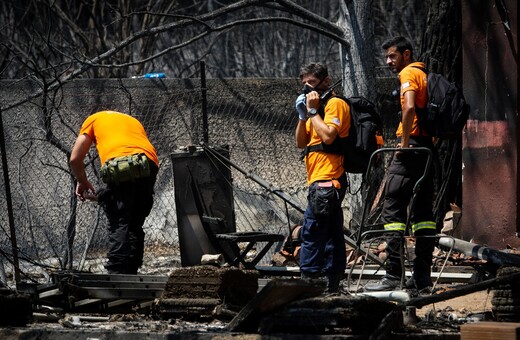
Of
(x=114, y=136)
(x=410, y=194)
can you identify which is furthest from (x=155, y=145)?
(x=410, y=194)

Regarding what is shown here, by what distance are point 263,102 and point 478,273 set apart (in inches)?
170

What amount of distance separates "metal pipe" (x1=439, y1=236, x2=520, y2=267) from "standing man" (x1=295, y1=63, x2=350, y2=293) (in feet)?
2.81

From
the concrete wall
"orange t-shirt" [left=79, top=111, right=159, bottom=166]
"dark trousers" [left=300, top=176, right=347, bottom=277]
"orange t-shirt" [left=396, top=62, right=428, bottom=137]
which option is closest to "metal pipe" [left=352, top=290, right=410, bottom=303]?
"dark trousers" [left=300, top=176, right=347, bottom=277]

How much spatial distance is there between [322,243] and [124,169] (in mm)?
1810

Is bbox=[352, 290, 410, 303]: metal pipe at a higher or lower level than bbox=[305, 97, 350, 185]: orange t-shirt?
lower

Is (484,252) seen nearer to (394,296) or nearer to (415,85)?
(394,296)

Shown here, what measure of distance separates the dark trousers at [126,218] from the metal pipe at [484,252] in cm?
256

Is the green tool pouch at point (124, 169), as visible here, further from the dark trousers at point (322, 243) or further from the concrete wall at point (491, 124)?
the concrete wall at point (491, 124)

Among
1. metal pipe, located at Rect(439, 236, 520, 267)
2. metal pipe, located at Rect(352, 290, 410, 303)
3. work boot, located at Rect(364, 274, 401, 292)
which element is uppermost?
metal pipe, located at Rect(439, 236, 520, 267)

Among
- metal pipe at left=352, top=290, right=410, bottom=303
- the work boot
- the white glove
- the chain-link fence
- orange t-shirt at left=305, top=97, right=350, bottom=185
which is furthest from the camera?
the chain-link fence

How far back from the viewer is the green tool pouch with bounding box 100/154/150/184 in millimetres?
8438

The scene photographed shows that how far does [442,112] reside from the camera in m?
7.95

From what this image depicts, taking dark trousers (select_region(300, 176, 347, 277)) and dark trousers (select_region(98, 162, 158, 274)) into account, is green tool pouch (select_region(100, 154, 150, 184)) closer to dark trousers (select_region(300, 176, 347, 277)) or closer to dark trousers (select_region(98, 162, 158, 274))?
dark trousers (select_region(98, 162, 158, 274))

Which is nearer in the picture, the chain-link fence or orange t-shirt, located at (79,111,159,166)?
orange t-shirt, located at (79,111,159,166)
